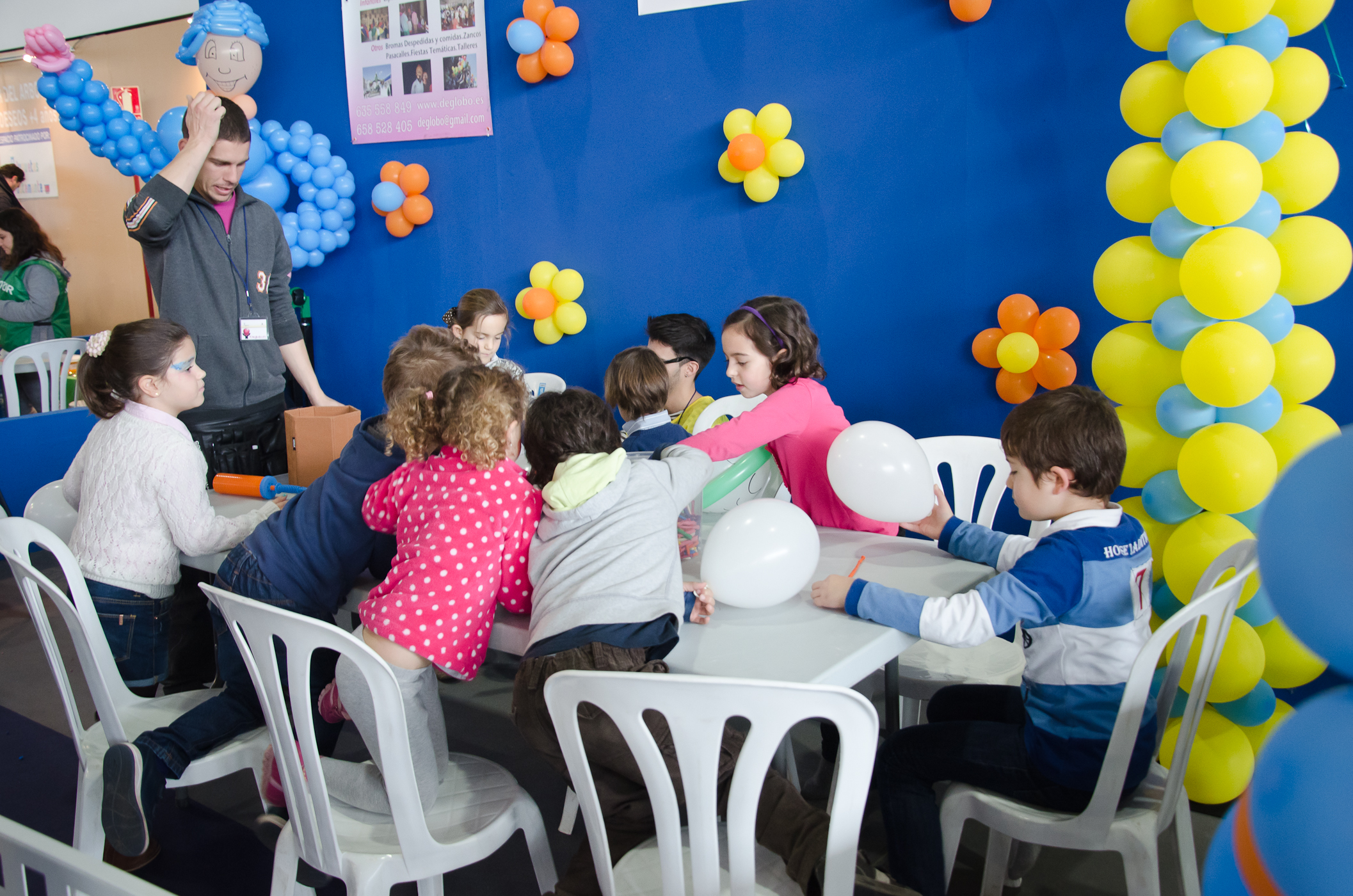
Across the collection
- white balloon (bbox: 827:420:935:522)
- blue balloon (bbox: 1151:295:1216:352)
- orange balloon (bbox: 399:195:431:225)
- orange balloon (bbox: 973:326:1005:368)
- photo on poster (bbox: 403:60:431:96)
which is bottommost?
white balloon (bbox: 827:420:935:522)

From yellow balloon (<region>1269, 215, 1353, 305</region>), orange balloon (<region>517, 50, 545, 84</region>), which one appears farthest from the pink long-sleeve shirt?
orange balloon (<region>517, 50, 545, 84</region>)

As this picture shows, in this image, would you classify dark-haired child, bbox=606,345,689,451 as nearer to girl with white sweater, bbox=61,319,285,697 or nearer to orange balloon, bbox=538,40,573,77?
girl with white sweater, bbox=61,319,285,697

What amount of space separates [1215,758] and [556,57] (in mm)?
3317

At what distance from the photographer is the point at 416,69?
4113 millimetres

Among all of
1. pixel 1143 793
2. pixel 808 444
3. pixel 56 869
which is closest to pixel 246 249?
pixel 808 444

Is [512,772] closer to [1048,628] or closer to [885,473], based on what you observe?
[885,473]

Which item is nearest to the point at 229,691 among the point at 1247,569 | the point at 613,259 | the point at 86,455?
the point at 86,455

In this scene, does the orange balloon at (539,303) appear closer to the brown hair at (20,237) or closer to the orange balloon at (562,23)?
the orange balloon at (562,23)

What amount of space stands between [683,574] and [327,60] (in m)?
3.89

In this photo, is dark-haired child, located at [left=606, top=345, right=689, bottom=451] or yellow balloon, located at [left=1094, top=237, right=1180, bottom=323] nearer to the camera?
yellow balloon, located at [left=1094, top=237, right=1180, bottom=323]

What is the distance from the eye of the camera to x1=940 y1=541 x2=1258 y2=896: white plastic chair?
119cm

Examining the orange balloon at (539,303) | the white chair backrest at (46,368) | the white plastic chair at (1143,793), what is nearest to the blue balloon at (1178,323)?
the white plastic chair at (1143,793)

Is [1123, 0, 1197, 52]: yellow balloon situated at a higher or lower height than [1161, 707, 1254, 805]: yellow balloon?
higher

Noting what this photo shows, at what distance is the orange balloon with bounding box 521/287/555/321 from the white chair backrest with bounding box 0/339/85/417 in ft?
7.22
